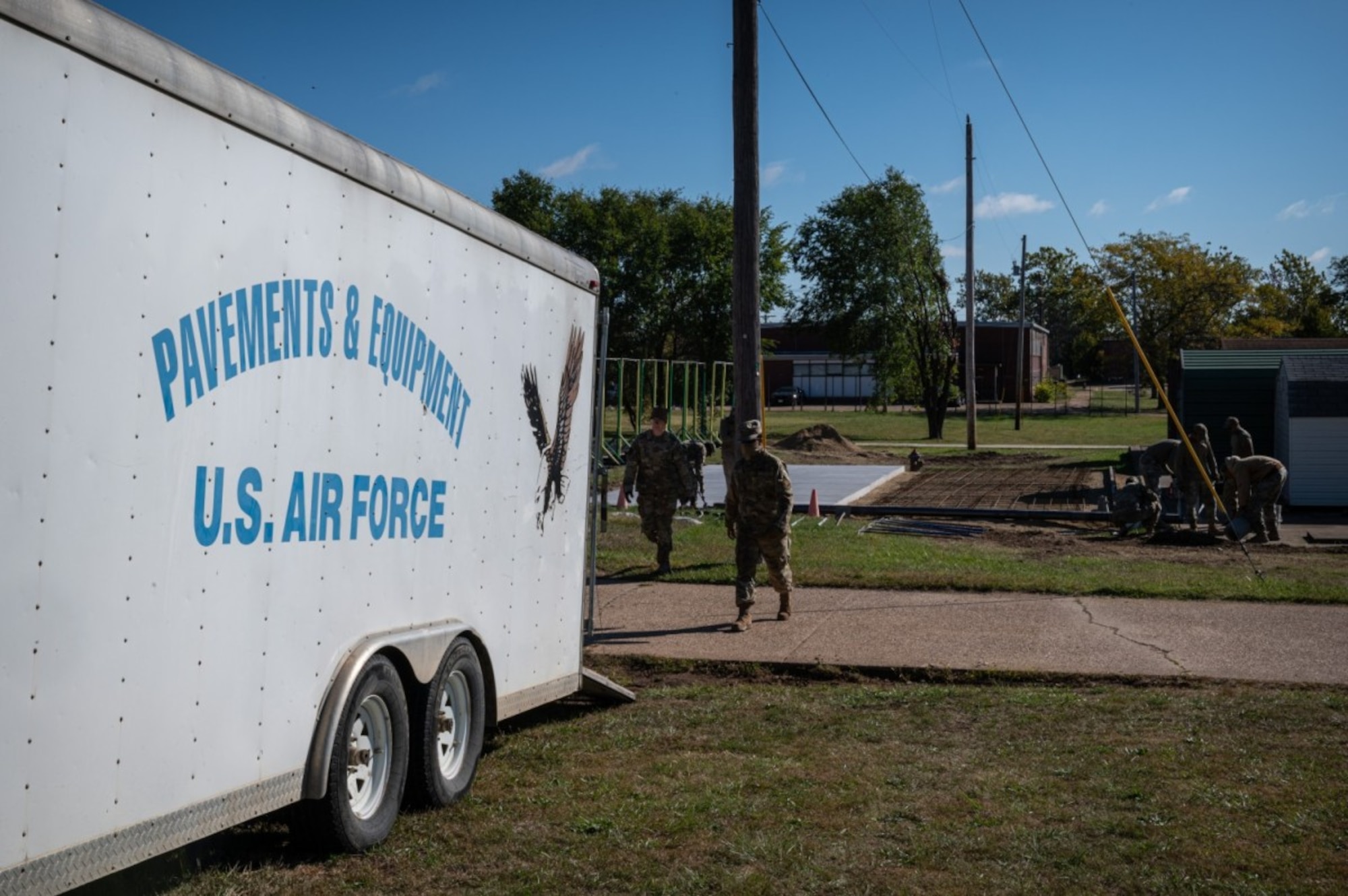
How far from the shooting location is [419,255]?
602 cm

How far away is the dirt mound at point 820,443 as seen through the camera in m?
39.7

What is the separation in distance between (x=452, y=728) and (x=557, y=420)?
6.89 ft

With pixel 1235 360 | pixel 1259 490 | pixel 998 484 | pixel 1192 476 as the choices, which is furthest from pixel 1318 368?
pixel 1259 490

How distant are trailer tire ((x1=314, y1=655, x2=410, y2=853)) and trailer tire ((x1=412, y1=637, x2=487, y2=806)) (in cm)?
14

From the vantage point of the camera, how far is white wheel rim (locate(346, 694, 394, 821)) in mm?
5551

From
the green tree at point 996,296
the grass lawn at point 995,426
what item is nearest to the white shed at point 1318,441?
the grass lawn at point 995,426

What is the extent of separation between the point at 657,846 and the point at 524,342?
2750 mm

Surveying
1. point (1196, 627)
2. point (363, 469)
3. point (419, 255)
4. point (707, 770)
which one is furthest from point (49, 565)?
point (1196, 627)

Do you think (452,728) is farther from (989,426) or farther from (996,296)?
(996,296)

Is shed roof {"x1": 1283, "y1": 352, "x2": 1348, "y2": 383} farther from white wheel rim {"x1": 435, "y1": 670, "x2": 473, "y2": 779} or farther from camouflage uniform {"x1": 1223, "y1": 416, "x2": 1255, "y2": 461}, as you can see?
white wheel rim {"x1": 435, "y1": 670, "x2": 473, "y2": 779}

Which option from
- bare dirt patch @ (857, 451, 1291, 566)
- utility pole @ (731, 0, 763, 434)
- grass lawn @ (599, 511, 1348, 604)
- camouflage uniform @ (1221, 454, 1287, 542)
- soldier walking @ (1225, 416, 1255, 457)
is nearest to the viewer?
grass lawn @ (599, 511, 1348, 604)

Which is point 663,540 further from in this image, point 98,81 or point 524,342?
point 98,81

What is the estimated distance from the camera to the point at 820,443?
40281mm

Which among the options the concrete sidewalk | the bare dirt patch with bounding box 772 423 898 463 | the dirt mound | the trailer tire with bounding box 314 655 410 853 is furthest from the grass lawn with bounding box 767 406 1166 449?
the trailer tire with bounding box 314 655 410 853
